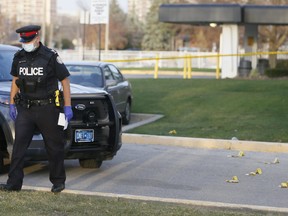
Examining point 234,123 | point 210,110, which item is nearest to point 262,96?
point 210,110

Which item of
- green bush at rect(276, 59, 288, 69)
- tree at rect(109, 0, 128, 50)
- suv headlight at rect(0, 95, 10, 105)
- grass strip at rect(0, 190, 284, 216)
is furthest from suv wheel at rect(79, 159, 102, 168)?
tree at rect(109, 0, 128, 50)

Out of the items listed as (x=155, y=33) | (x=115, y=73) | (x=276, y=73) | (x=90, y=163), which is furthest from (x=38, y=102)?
(x=155, y=33)

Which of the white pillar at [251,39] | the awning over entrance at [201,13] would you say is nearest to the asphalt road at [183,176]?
the awning over entrance at [201,13]

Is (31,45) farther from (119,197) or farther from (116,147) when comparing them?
(116,147)

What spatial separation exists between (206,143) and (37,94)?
5809mm

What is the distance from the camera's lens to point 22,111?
23.9 ft

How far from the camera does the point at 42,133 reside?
288 inches

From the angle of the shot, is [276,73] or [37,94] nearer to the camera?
[37,94]

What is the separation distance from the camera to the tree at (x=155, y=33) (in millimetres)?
83625

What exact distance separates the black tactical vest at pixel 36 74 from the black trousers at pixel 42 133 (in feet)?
0.50

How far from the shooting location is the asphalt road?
26.9ft

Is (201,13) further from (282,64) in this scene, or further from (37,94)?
(37,94)

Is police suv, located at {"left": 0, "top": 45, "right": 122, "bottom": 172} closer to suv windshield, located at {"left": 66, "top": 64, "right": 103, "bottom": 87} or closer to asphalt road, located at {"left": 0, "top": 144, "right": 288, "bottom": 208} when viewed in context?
asphalt road, located at {"left": 0, "top": 144, "right": 288, "bottom": 208}

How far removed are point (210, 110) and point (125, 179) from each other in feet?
24.2
